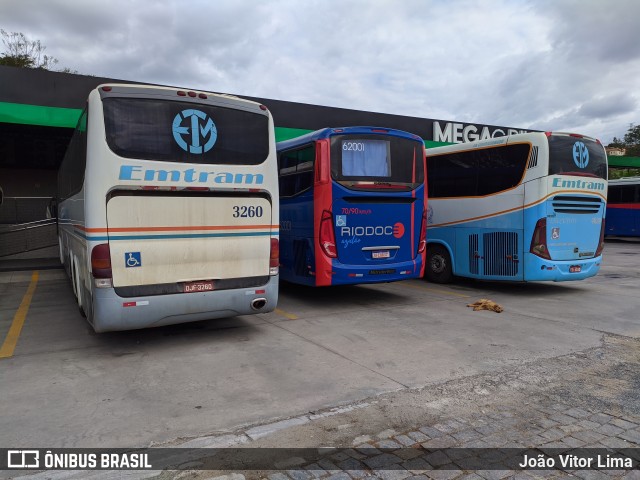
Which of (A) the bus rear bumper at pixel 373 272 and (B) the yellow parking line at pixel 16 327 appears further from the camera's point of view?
(A) the bus rear bumper at pixel 373 272

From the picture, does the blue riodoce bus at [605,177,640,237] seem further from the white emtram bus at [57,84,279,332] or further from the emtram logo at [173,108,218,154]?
the emtram logo at [173,108,218,154]

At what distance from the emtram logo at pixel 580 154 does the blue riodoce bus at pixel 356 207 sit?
323 centimetres

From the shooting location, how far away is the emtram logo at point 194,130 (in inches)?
225

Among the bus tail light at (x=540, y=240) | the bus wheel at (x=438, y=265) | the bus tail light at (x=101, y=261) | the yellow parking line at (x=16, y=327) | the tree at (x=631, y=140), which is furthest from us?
the tree at (x=631, y=140)

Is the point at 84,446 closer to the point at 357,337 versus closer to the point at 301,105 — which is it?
the point at 357,337

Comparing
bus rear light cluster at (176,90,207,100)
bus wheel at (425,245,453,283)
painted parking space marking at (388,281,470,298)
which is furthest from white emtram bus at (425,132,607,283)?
bus rear light cluster at (176,90,207,100)

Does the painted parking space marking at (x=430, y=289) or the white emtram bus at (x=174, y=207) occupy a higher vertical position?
the white emtram bus at (x=174, y=207)

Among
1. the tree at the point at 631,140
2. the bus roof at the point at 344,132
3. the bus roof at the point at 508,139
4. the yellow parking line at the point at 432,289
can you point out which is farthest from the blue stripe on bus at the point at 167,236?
the tree at the point at 631,140

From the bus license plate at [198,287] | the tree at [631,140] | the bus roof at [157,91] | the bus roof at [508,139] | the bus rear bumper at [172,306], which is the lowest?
the bus rear bumper at [172,306]

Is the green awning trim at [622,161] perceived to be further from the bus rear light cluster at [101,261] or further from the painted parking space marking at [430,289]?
the bus rear light cluster at [101,261]

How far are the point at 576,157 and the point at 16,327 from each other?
10681 mm

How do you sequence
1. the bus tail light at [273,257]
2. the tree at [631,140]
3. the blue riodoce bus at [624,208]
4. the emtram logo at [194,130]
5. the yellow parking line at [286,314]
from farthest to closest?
the tree at [631,140]
the blue riodoce bus at [624,208]
the yellow parking line at [286,314]
the bus tail light at [273,257]
the emtram logo at [194,130]

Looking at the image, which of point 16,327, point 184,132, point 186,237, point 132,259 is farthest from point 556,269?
point 16,327

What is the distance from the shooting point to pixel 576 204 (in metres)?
9.48
